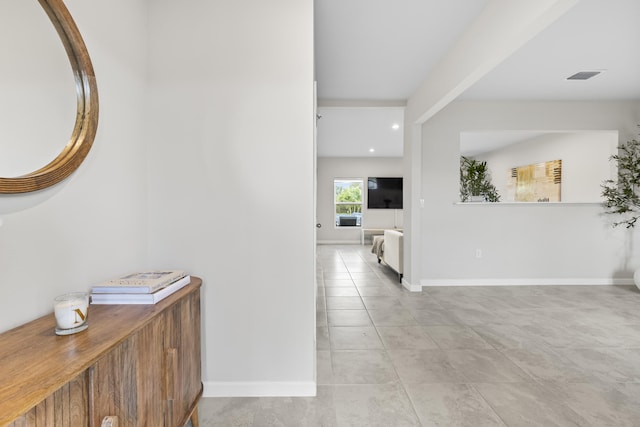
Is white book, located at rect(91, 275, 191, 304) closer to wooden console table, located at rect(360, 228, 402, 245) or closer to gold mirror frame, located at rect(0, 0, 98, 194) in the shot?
gold mirror frame, located at rect(0, 0, 98, 194)

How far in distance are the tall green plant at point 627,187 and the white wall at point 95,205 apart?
17.4 ft

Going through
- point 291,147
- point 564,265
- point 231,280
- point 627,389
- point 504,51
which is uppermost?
point 504,51

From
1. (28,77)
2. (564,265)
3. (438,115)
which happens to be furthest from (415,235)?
(28,77)

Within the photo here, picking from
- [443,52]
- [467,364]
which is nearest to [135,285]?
[467,364]

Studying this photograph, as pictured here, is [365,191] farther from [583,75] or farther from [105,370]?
[105,370]

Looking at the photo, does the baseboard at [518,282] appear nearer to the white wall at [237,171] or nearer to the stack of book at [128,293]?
the white wall at [237,171]

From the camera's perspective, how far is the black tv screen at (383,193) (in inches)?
343

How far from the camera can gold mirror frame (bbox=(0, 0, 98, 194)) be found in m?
0.98

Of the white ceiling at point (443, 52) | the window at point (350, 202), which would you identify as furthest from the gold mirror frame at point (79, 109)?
the window at point (350, 202)

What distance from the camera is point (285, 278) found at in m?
1.72

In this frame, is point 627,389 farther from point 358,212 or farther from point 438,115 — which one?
point 358,212

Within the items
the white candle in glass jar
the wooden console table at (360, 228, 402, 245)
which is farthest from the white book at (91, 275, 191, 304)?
the wooden console table at (360, 228, 402, 245)

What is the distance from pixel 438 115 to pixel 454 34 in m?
1.68

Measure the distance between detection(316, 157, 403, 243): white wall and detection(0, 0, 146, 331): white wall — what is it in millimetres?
7145
